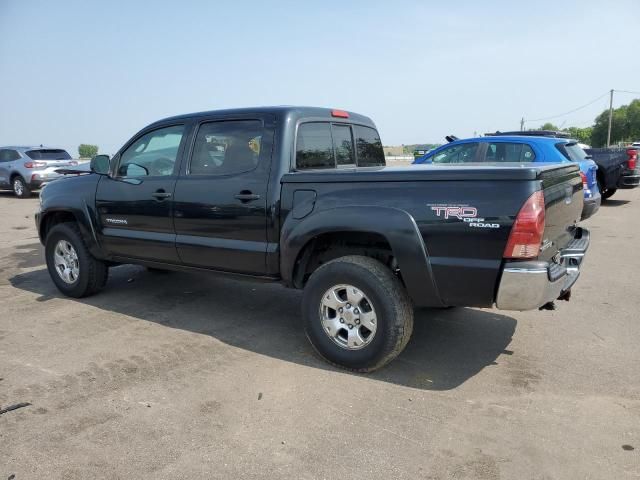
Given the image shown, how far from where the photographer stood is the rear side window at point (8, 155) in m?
16.8

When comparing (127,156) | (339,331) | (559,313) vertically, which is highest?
(127,156)

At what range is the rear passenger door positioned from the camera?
404cm

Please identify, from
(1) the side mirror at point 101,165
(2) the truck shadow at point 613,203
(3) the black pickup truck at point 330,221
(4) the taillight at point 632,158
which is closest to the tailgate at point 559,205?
(3) the black pickup truck at point 330,221

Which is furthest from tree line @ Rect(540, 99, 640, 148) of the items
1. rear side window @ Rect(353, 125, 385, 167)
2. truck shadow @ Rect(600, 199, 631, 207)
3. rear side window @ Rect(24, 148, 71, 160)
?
rear side window @ Rect(353, 125, 385, 167)

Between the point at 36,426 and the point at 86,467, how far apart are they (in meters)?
0.61

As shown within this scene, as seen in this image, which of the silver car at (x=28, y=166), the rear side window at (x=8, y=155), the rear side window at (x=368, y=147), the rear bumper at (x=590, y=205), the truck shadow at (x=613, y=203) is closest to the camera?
the rear side window at (x=368, y=147)

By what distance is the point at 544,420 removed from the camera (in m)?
2.97

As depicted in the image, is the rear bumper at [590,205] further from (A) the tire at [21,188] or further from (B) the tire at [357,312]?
(A) the tire at [21,188]

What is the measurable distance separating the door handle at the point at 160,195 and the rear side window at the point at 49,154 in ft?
47.5

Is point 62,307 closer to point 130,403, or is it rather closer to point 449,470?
point 130,403

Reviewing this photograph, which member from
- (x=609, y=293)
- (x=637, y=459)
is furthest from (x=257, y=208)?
(x=609, y=293)

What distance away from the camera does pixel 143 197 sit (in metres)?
4.74

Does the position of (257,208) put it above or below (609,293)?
above

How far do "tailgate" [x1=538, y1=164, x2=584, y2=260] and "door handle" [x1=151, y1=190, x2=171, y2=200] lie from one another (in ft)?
10.2
